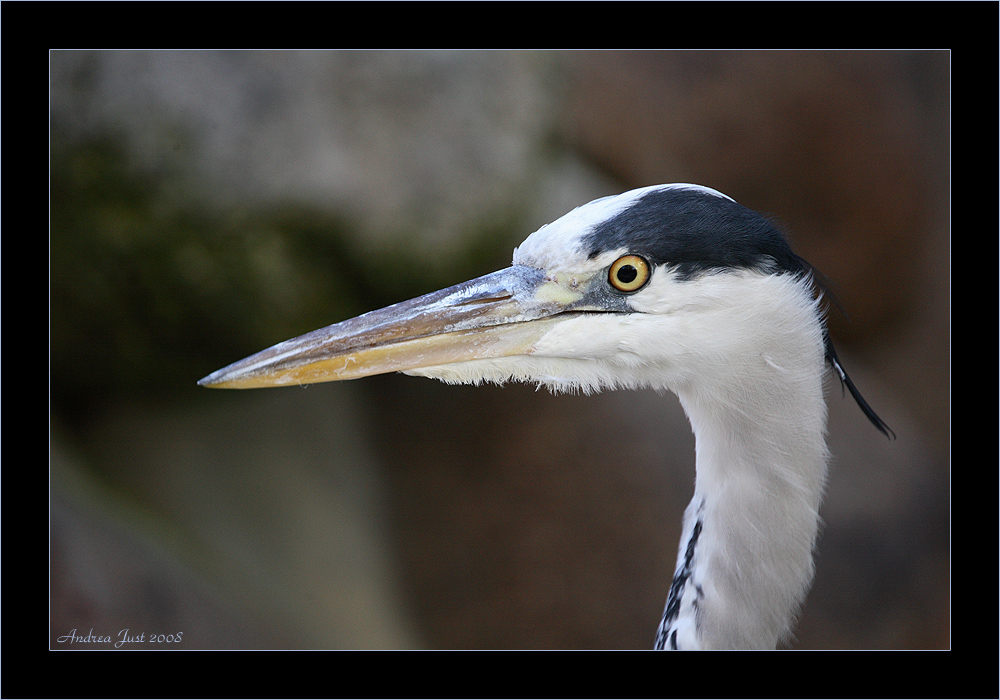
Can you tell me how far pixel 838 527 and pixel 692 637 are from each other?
0.89 m

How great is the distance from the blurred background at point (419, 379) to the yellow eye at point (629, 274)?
73 centimetres

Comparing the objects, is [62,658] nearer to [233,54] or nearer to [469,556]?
[469,556]

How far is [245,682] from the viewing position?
3.59 ft

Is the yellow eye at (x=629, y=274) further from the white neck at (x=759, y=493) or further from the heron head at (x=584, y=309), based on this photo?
the white neck at (x=759, y=493)

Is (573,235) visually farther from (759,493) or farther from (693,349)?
(759,493)

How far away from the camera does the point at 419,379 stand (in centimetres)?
171

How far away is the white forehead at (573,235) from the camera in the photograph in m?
0.77

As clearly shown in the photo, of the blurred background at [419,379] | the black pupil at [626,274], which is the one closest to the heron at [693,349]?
the black pupil at [626,274]

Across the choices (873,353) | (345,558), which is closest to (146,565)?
(345,558)

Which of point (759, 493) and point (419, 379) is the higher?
point (759, 493)

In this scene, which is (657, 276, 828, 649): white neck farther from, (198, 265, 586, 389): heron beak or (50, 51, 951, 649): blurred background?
(50, 51, 951, 649): blurred background

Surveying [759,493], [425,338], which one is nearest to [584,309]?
[425,338]

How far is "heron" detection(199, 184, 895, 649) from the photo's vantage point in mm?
773

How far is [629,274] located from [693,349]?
0.13 m
